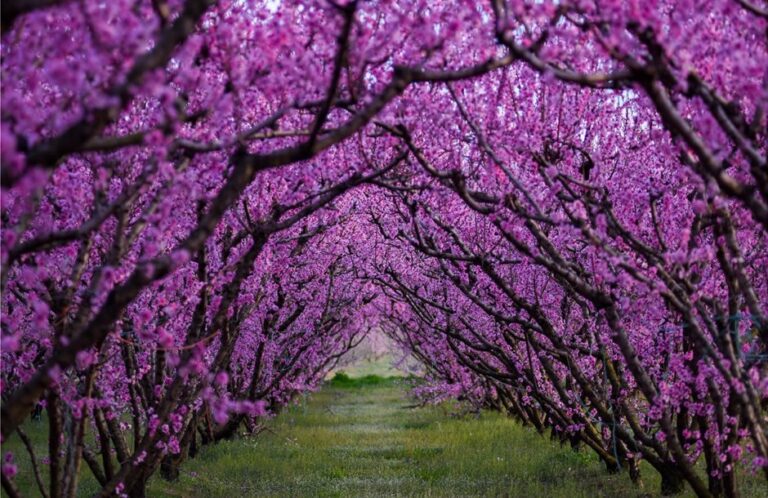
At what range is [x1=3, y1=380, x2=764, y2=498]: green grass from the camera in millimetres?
12688

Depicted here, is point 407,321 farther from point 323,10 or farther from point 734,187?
point 734,187

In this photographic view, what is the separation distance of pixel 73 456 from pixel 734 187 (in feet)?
19.2

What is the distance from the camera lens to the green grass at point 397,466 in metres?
12.7

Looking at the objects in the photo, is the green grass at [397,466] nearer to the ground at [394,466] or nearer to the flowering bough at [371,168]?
the ground at [394,466]

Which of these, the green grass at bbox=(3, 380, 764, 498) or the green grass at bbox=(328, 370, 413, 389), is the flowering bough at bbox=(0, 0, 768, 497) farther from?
the green grass at bbox=(328, 370, 413, 389)

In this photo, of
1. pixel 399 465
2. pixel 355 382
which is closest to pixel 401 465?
pixel 399 465

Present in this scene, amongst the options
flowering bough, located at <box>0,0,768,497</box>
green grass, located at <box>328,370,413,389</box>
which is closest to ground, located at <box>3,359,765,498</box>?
flowering bough, located at <box>0,0,768,497</box>

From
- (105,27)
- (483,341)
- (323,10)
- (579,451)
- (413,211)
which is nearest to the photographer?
(105,27)

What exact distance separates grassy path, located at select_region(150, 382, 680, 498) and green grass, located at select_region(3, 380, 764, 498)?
0.06 feet

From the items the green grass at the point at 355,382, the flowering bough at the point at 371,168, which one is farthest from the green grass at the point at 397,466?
the green grass at the point at 355,382

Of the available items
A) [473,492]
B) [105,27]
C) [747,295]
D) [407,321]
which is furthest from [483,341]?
[407,321]

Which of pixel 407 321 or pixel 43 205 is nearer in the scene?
pixel 43 205

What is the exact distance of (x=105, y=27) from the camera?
431 cm

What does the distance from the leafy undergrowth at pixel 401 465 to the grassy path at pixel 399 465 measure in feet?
0.06
